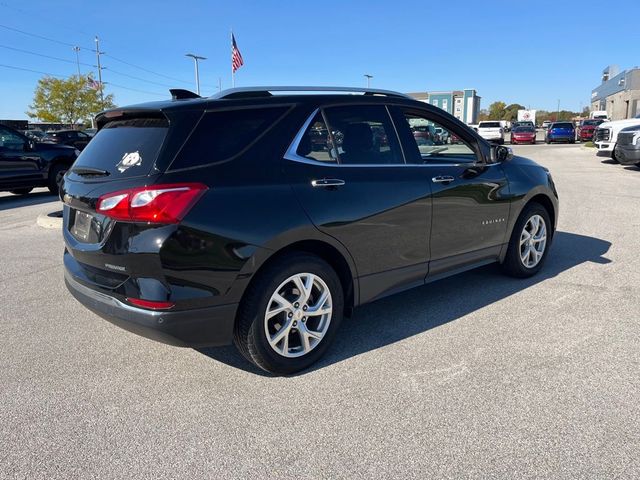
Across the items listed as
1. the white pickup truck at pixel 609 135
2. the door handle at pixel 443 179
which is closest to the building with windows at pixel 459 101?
the white pickup truck at pixel 609 135

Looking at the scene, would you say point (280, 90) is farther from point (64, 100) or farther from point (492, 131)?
point (64, 100)

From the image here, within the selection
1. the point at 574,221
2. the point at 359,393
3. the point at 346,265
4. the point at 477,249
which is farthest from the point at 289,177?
the point at 574,221

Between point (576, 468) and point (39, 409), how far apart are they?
9.52 ft

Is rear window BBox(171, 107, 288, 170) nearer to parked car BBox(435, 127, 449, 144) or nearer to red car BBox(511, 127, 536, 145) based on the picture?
parked car BBox(435, 127, 449, 144)

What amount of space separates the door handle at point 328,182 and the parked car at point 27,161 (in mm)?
10093

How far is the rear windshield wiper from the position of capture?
10.3 feet

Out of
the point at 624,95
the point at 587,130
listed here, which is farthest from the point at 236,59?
the point at 624,95

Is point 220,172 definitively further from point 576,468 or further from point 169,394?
point 576,468

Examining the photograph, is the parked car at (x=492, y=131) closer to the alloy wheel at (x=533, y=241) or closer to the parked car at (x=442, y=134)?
the alloy wheel at (x=533, y=241)

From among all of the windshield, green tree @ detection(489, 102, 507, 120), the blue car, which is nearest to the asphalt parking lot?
the windshield

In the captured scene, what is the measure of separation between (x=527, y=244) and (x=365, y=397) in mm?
2909

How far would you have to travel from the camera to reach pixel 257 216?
2.95 metres

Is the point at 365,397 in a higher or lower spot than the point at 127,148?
lower

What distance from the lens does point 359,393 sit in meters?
3.06
